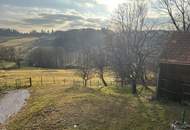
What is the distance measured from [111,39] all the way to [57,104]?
1932 centimetres

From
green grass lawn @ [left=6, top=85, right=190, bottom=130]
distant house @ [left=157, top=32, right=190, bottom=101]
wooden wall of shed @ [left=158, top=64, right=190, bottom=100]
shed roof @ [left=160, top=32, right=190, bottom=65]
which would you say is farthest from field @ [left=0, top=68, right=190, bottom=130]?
shed roof @ [left=160, top=32, right=190, bottom=65]

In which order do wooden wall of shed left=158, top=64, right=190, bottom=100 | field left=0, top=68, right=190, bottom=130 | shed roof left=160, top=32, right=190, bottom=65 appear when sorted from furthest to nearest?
shed roof left=160, top=32, right=190, bottom=65
wooden wall of shed left=158, top=64, right=190, bottom=100
field left=0, top=68, right=190, bottom=130

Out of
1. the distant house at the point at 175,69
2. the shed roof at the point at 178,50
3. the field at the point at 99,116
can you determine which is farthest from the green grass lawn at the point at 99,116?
the shed roof at the point at 178,50

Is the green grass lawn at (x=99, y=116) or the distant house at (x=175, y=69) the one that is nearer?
the green grass lawn at (x=99, y=116)

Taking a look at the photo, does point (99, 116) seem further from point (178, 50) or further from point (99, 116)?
point (178, 50)

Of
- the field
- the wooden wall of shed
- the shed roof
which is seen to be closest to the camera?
the field

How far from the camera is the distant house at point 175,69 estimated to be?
756 inches

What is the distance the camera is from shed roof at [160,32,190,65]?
19.5 metres

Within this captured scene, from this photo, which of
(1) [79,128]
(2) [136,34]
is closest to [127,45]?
(2) [136,34]

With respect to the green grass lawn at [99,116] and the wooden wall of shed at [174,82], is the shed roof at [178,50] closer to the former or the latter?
the wooden wall of shed at [174,82]

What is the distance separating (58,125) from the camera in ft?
48.8

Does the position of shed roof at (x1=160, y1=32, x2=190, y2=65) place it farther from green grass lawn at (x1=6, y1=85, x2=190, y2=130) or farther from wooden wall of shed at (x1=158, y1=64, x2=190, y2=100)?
green grass lawn at (x1=6, y1=85, x2=190, y2=130)

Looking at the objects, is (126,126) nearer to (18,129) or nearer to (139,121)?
(139,121)

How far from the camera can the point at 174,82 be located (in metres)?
20.2
